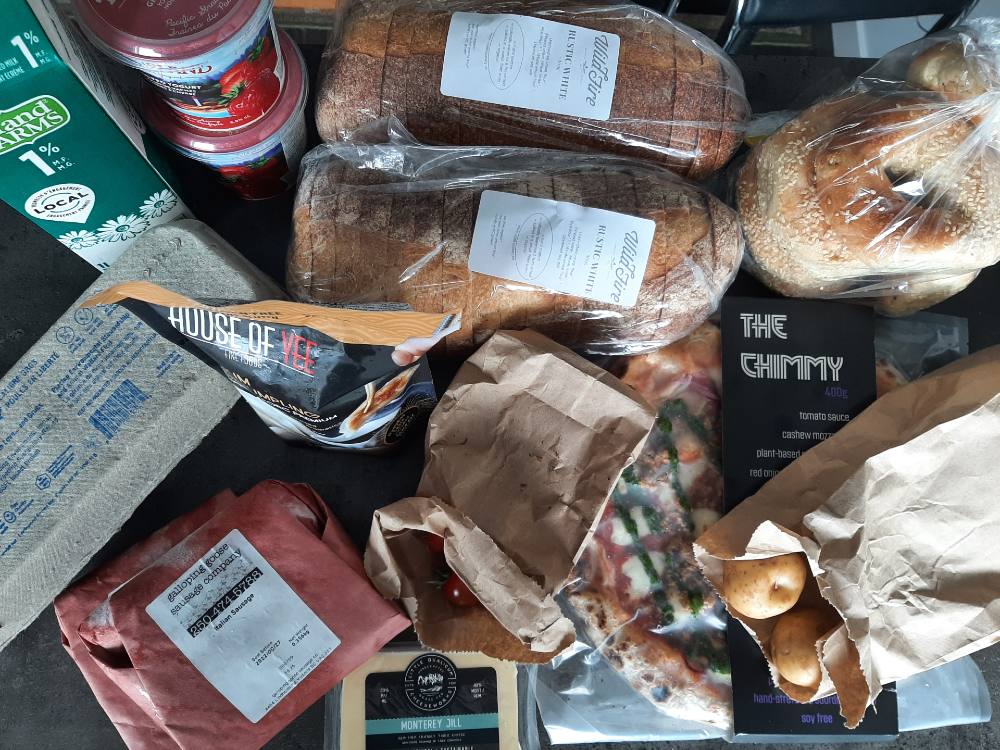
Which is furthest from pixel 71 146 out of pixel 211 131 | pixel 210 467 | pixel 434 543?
pixel 434 543

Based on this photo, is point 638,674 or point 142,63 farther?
point 638,674

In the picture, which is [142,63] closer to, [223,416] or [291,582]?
[223,416]

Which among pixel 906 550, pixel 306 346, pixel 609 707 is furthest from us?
pixel 609 707

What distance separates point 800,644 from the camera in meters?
0.77

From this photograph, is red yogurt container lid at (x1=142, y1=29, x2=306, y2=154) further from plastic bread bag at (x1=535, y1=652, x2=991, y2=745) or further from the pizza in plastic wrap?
plastic bread bag at (x1=535, y1=652, x2=991, y2=745)

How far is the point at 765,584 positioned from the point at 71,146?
832 mm

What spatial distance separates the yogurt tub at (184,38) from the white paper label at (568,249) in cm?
29

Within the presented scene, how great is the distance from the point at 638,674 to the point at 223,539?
0.49 meters

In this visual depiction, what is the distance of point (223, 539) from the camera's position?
76 centimetres

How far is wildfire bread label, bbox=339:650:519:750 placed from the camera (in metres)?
0.80

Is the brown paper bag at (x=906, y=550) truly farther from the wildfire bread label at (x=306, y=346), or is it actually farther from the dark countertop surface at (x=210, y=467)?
the wildfire bread label at (x=306, y=346)

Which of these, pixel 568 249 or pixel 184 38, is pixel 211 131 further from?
pixel 568 249

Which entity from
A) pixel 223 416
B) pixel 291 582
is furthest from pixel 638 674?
pixel 223 416

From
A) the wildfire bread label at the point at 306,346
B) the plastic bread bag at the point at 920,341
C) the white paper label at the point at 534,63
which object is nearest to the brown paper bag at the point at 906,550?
the plastic bread bag at the point at 920,341
